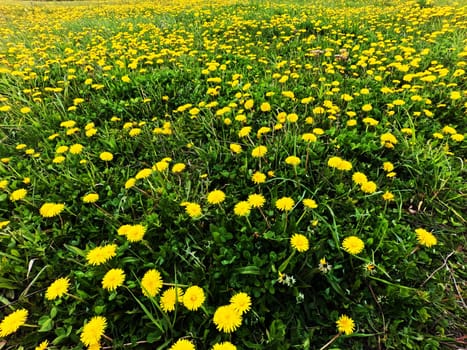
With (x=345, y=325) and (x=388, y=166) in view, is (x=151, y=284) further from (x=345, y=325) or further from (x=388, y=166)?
(x=388, y=166)

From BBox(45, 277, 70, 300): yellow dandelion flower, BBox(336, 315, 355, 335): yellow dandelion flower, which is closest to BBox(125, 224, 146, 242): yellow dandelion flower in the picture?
BBox(45, 277, 70, 300): yellow dandelion flower

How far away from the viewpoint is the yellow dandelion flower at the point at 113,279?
1439 millimetres

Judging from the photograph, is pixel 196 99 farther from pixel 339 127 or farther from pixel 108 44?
pixel 108 44

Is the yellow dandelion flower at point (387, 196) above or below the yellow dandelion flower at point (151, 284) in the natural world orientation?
above

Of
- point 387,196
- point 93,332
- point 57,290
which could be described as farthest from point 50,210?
point 387,196

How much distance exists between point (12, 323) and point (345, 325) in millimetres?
1704

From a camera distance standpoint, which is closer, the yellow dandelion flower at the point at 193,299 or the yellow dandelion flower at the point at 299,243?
the yellow dandelion flower at the point at 193,299

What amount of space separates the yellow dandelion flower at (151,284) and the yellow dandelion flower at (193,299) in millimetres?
161

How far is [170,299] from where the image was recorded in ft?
4.60

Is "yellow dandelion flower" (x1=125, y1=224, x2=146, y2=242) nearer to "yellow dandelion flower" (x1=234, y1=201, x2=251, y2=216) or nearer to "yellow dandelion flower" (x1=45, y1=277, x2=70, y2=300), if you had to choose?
"yellow dandelion flower" (x1=45, y1=277, x2=70, y2=300)

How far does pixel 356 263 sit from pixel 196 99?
2.54 meters

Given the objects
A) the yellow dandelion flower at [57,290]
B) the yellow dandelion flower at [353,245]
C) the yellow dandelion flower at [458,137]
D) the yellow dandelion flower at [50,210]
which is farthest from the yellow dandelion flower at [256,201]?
the yellow dandelion flower at [458,137]

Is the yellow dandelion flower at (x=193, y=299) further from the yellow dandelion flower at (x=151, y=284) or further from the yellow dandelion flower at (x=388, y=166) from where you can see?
the yellow dandelion flower at (x=388, y=166)

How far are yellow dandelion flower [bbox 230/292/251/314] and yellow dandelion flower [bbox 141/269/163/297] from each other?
1.35 feet
